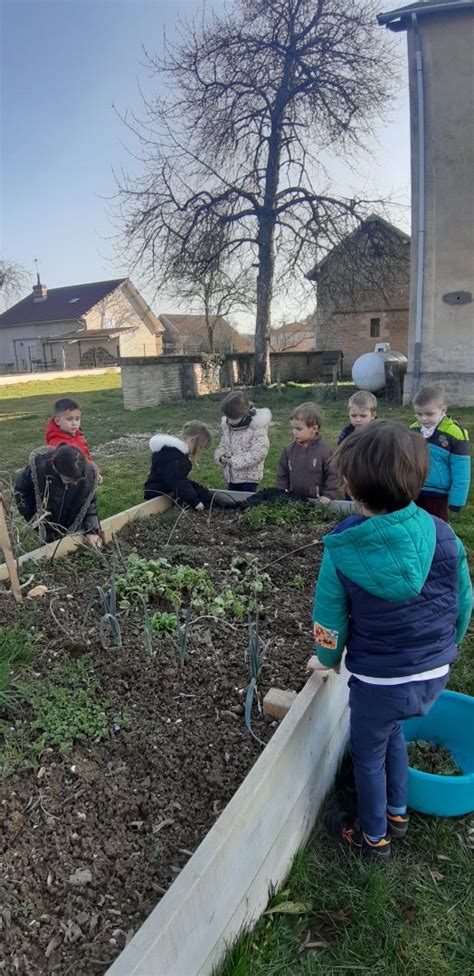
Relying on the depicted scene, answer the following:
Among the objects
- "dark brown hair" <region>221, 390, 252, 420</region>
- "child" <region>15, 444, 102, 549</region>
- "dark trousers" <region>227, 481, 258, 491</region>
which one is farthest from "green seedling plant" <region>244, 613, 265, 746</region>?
"dark trousers" <region>227, 481, 258, 491</region>

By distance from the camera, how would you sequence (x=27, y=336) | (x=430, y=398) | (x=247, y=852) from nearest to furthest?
(x=247, y=852), (x=430, y=398), (x=27, y=336)

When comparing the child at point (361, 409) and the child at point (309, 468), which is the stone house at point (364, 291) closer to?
the child at point (309, 468)

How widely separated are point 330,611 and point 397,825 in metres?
0.86

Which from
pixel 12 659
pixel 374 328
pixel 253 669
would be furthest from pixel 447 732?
pixel 374 328

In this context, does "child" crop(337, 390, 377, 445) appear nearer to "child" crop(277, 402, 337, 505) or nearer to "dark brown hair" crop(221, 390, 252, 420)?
"child" crop(277, 402, 337, 505)

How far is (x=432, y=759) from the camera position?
2.42 meters

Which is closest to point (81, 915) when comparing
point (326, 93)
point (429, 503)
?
point (429, 503)

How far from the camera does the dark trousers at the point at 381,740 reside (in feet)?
6.19

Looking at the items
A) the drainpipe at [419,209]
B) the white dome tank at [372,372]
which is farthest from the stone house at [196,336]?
the drainpipe at [419,209]

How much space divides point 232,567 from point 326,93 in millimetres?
16973

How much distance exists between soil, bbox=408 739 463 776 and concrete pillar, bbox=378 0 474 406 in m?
10.8

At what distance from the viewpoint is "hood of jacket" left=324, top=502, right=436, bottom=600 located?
174 cm

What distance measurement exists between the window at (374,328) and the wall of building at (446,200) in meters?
12.8

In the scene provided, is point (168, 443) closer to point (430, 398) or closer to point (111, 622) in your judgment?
point (430, 398)
